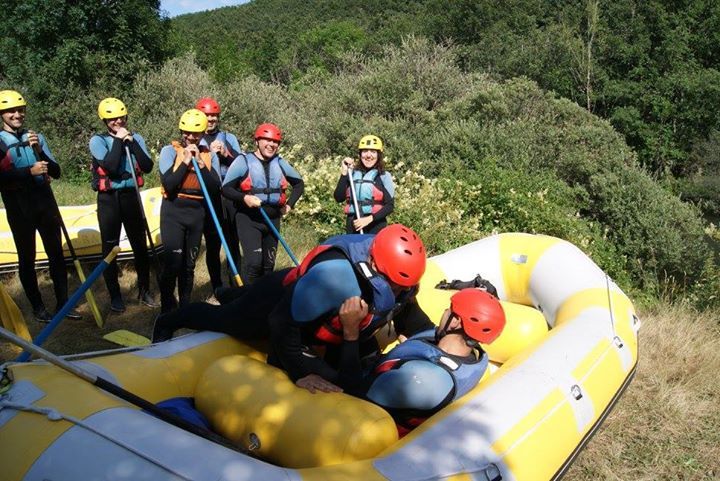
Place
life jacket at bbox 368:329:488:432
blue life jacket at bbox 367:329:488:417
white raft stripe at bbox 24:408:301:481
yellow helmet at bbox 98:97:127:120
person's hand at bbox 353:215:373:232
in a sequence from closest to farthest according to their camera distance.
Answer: white raft stripe at bbox 24:408:301:481 → blue life jacket at bbox 367:329:488:417 → life jacket at bbox 368:329:488:432 → yellow helmet at bbox 98:97:127:120 → person's hand at bbox 353:215:373:232

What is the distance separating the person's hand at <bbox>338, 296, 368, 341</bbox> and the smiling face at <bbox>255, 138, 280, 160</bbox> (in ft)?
7.72

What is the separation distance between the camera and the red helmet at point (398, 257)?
2828mm

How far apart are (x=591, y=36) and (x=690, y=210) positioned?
67.6ft

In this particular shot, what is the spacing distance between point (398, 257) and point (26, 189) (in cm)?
317

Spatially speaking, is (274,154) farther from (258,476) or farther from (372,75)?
(372,75)

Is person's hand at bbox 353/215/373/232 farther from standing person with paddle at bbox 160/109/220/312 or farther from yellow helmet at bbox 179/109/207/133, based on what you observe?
yellow helmet at bbox 179/109/207/133

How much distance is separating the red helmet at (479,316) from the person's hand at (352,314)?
1.57 feet

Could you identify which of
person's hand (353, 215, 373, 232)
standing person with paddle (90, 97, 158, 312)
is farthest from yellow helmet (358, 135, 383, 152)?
standing person with paddle (90, 97, 158, 312)

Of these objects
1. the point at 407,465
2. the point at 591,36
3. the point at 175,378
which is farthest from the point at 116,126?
the point at 591,36

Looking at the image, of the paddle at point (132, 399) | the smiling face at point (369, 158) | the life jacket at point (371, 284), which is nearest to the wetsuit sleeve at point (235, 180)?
the smiling face at point (369, 158)

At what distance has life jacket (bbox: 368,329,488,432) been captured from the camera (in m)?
2.76

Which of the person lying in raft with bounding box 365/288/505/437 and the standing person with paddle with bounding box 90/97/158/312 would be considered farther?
the standing person with paddle with bounding box 90/97/158/312

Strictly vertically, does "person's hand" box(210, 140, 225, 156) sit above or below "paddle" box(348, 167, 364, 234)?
above

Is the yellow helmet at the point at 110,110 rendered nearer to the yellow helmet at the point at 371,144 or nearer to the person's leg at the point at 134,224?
the person's leg at the point at 134,224
